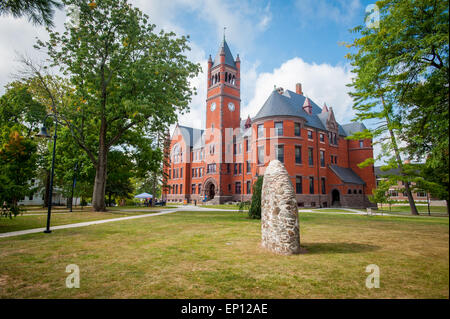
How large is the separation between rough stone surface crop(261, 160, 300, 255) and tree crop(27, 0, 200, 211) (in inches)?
469

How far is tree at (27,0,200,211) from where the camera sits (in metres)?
16.8

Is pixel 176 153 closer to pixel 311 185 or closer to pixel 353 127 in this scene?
pixel 311 185

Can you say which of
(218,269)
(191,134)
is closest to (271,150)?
(218,269)

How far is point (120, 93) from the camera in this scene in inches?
675

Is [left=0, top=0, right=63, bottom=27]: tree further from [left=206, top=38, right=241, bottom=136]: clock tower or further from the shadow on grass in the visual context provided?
[left=206, top=38, right=241, bottom=136]: clock tower

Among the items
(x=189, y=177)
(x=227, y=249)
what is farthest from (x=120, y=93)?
Result: (x=189, y=177)

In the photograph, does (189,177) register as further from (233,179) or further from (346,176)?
(346,176)

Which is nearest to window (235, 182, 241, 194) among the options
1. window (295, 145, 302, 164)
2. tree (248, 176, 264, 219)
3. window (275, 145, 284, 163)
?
window (275, 145, 284, 163)

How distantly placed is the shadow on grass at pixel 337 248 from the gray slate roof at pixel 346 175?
2902 centimetres

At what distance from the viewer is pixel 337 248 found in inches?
258

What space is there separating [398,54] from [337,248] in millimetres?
5242

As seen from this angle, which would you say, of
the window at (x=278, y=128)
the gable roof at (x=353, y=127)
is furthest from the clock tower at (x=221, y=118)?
the gable roof at (x=353, y=127)

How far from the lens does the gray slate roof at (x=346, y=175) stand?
3359cm
